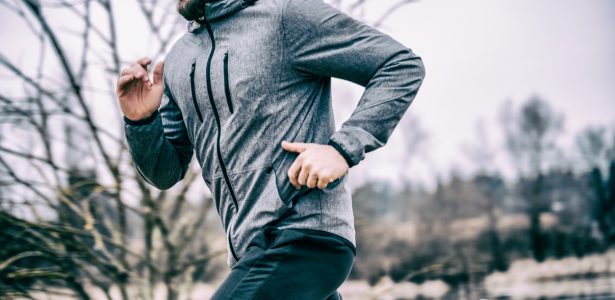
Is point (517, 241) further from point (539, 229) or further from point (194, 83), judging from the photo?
point (194, 83)

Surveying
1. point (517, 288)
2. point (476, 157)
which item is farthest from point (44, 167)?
point (476, 157)

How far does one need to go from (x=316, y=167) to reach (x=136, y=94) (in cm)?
66

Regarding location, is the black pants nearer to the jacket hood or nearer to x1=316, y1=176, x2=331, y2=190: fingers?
x1=316, y1=176, x2=331, y2=190: fingers

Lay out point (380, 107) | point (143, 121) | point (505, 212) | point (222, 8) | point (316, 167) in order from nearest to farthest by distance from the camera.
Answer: point (316, 167), point (380, 107), point (222, 8), point (143, 121), point (505, 212)

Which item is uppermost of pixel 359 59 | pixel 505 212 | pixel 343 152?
pixel 359 59

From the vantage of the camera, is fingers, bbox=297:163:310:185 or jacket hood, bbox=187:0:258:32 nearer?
fingers, bbox=297:163:310:185

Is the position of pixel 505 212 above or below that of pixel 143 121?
below

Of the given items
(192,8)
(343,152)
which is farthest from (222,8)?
(343,152)

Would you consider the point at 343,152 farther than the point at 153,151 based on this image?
No

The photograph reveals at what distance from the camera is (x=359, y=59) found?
1.47 m

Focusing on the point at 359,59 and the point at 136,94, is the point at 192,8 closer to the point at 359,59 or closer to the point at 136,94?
the point at 136,94

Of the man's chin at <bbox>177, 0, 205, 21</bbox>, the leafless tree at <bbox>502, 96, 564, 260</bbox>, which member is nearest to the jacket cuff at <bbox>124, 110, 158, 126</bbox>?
the man's chin at <bbox>177, 0, 205, 21</bbox>

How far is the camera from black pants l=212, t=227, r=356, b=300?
4.42ft

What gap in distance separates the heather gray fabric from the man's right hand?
17 centimetres
